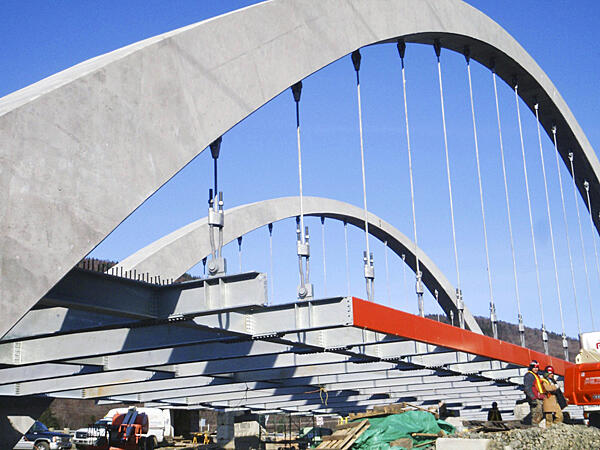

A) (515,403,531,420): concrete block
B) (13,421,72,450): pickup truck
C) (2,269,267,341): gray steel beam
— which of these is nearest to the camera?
(2,269,267,341): gray steel beam

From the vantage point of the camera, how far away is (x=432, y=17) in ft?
64.1

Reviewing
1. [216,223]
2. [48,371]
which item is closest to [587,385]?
[216,223]

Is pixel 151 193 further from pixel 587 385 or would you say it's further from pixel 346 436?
pixel 587 385

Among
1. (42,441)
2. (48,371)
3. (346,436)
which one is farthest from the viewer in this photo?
(42,441)

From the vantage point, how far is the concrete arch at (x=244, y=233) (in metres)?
29.2

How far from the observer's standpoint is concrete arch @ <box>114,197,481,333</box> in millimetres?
29250

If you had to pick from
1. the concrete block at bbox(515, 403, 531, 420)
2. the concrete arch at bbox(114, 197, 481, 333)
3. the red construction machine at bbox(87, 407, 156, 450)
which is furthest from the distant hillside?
the red construction machine at bbox(87, 407, 156, 450)

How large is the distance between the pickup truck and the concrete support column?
10365 mm

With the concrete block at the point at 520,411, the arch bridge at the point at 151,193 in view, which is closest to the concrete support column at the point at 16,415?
the arch bridge at the point at 151,193

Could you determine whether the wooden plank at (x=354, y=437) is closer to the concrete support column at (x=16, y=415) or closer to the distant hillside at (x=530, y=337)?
the concrete support column at (x=16, y=415)

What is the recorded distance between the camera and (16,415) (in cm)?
2377

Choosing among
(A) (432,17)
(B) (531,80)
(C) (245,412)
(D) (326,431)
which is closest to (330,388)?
(C) (245,412)

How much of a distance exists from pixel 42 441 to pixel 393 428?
20243 mm

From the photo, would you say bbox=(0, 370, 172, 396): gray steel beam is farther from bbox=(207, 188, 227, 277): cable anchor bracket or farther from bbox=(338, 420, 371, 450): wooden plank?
bbox=(207, 188, 227, 277): cable anchor bracket
